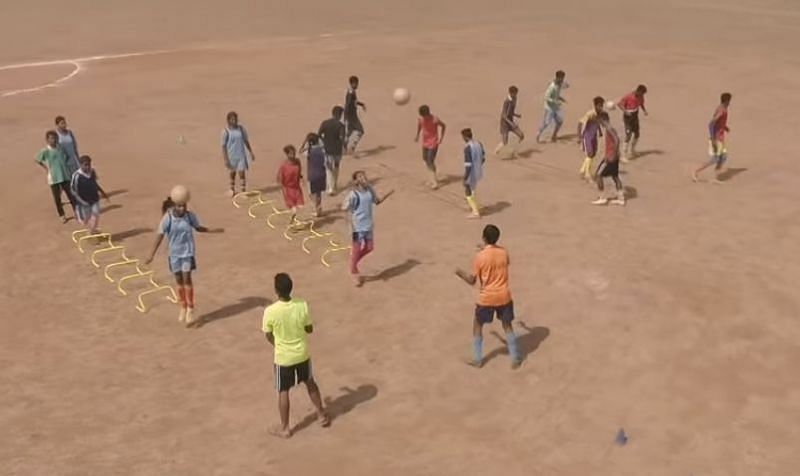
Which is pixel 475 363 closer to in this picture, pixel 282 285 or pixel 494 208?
pixel 282 285

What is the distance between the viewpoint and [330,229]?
17266 millimetres

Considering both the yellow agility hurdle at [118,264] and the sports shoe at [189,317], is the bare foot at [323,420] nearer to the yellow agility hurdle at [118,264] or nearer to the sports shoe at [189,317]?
the sports shoe at [189,317]

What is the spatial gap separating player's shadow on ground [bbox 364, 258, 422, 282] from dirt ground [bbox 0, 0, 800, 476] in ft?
0.37

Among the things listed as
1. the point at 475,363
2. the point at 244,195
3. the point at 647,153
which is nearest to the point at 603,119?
the point at 647,153

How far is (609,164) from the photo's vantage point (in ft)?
56.9

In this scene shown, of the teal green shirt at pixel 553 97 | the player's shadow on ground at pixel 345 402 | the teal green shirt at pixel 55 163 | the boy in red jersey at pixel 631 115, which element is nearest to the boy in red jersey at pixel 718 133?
the boy in red jersey at pixel 631 115

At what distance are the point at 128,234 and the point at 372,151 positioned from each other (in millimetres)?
7675

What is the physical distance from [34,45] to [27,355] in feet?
96.6

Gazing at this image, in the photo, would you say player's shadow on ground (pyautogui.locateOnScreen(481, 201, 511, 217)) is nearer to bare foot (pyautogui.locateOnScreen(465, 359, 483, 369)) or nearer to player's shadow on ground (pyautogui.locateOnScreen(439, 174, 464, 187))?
player's shadow on ground (pyautogui.locateOnScreen(439, 174, 464, 187))

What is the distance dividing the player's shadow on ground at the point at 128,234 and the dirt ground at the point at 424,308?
53mm

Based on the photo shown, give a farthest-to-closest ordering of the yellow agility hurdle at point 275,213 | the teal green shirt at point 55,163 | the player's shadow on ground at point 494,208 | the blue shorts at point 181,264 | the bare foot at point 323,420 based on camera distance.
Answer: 1. the player's shadow on ground at point 494,208
2. the yellow agility hurdle at point 275,213
3. the teal green shirt at point 55,163
4. the blue shorts at point 181,264
5. the bare foot at point 323,420

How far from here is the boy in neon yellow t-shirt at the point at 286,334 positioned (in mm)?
9898

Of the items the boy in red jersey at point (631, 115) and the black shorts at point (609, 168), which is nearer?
the black shorts at point (609, 168)

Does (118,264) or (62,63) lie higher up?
(62,63)
